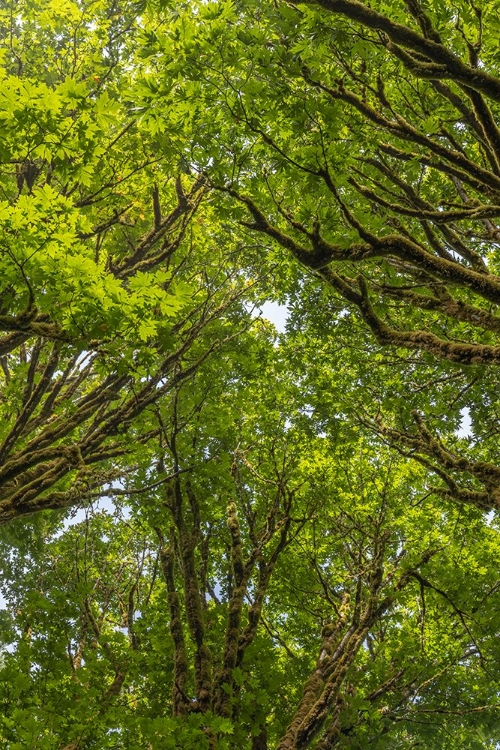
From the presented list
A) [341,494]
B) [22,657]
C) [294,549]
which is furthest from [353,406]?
[22,657]

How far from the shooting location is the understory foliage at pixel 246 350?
4.74 metres

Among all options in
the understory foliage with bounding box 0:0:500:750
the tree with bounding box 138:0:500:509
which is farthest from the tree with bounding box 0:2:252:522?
the tree with bounding box 138:0:500:509

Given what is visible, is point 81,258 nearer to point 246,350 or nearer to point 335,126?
point 335,126

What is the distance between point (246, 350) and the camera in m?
9.23

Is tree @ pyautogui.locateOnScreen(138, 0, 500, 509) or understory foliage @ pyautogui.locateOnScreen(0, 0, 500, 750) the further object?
understory foliage @ pyautogui.locateOnScreen(0, 0, 500, 750)

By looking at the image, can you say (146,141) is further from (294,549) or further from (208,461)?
(294,549)

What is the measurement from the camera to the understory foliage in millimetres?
4742

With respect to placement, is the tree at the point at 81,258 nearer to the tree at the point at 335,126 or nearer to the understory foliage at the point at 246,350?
the understory foliage at the point at 246,350

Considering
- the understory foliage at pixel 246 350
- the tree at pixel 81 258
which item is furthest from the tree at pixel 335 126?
the tree at pixel 81 258

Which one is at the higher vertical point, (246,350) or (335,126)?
(246,350)

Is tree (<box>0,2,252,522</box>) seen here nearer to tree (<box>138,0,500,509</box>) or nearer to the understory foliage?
the understory foliage

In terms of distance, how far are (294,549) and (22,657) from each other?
5.67 metres

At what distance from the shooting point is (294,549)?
35.1 ft

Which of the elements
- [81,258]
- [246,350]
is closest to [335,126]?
[81,258]
